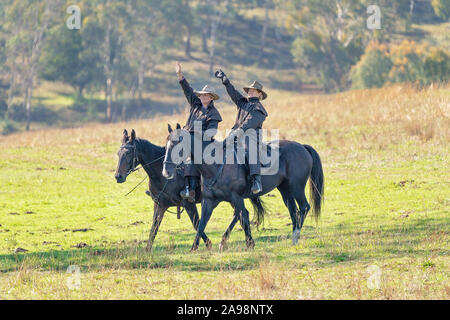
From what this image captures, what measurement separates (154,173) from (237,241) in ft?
7.56

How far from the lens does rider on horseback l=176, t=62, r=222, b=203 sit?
14.2m

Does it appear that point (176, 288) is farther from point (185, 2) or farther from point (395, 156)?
point (185, 2)

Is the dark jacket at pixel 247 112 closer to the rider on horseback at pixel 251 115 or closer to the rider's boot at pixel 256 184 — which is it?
the rider on horseback at pixel 251 115

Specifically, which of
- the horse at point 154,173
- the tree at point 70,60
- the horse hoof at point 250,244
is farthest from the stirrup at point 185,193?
the tree at point 70,60

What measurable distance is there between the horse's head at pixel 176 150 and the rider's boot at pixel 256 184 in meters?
1.63

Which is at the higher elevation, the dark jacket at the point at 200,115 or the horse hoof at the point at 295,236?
the dark jacket at the point at 200,115

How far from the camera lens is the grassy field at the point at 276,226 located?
421 inches

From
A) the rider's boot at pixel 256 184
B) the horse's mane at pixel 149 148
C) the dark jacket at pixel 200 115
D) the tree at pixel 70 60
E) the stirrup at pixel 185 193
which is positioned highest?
the dark jacket at pixel 200 115

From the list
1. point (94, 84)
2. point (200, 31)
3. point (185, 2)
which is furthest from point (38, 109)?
point (200, 31)

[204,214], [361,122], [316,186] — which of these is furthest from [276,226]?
[361,122]

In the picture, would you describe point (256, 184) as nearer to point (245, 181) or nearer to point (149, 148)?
point (245, 181)

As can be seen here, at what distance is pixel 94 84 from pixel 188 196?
5940cm

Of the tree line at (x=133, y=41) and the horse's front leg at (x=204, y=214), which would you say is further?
the tree line at (x=133, y=41)

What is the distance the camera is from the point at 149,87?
80.3 metres
